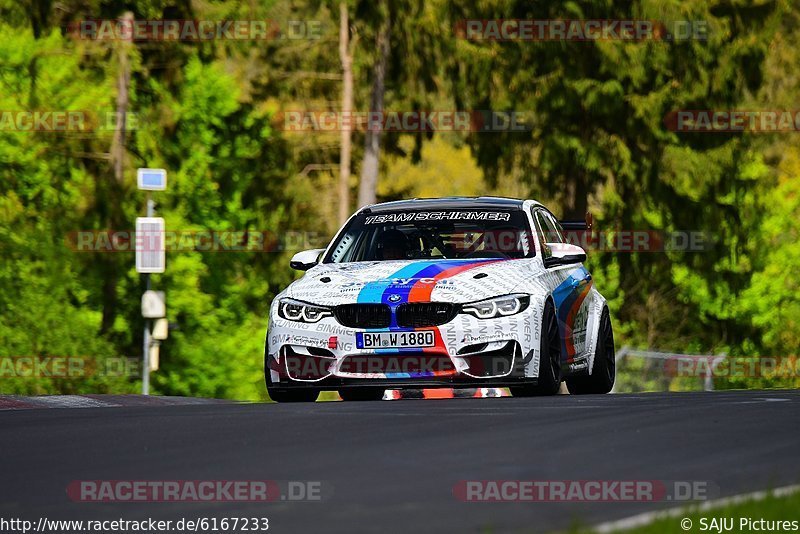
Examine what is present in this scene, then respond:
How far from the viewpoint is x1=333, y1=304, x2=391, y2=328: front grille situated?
541 inches

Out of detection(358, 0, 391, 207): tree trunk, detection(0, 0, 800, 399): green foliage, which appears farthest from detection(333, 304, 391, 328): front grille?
detection(358, 0, 391, 207): tree trunk

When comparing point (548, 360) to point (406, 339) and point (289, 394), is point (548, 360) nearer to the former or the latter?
point (406, 339)

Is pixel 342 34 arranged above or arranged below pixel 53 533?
above

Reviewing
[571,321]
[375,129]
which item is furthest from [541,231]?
[375,129]

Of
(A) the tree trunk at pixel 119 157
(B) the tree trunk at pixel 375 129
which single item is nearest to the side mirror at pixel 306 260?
(B) the tree trunk at pixel 375 129

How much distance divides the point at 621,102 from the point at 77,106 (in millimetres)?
13769

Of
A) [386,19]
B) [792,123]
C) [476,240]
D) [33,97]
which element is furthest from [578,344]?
[792,123]

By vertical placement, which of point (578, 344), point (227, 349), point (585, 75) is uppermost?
point (585, 75)

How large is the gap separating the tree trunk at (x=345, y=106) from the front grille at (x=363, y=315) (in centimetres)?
3309

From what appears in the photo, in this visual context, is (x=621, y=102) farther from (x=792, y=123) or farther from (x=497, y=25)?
(x=792, y=123)

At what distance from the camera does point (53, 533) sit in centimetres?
699

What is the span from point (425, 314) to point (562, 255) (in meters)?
1.87

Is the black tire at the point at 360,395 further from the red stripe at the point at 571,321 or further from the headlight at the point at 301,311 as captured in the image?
the red stripe at the point at 571,321

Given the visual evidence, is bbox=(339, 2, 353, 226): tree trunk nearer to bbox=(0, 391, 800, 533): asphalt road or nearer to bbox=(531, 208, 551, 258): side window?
bbox=(531, 208, 551, 258): side window
